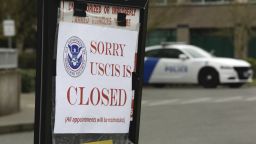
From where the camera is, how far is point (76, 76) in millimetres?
4531

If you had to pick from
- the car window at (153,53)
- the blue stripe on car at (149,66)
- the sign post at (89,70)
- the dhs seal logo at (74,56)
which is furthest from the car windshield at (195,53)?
the dhs seal logo at (74,56)

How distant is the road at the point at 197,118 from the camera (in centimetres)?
1048

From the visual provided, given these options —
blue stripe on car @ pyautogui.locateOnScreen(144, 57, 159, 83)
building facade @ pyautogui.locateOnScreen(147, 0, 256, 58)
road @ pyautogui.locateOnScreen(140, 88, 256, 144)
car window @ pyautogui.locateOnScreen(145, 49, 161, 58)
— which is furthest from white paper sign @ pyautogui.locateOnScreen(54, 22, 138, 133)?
building facade @ pyautogui.locateOnScreen(147, 0, 256, 58)

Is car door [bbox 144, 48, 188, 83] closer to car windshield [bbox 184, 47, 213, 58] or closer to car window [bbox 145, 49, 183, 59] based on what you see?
car window [bbox 145, 49, 183, 59]

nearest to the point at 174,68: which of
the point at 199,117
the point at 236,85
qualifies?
the point at 236,85

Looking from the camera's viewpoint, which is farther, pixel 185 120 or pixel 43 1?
pixel 185 120

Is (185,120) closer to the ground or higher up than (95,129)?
closer to the ground

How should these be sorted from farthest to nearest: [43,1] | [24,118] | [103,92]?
[24,118] < [103,92] < [43,1]

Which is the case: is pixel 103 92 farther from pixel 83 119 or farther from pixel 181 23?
pixel 181 23

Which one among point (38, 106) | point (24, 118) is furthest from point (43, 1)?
point (24, 118)

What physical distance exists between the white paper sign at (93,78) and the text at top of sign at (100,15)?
0.14ft

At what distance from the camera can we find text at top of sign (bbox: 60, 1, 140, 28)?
442 centimetres

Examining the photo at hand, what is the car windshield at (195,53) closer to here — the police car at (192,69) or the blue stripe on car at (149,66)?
the police car at (192,69)

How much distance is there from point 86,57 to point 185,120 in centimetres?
889
